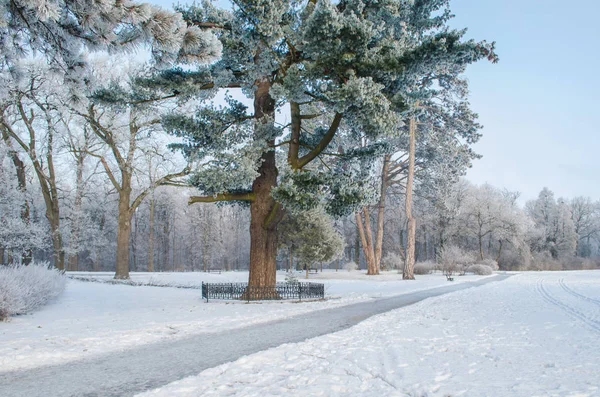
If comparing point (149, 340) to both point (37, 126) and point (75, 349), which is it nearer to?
point (75, 349)

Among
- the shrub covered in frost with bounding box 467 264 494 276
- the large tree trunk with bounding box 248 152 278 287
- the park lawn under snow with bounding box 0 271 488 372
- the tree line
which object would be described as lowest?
the shrub covered in frost with bounding box 467 264 494 276

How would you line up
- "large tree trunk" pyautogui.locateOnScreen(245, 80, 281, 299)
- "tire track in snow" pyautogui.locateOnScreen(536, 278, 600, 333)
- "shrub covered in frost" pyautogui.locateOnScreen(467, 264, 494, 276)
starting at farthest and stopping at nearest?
"shrub covered in frost" pyautogui.locateOnScreen(467, 264, 494, 276), "large tree trunk" pyautogui.locateOnScreen(245, 80, 281, 299), "tire track in snow" pyautogui.locateOnScreen(536, 278, 600, 333)

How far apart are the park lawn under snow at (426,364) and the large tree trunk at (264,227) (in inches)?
229

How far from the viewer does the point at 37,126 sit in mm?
24484

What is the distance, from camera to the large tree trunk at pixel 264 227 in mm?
14042

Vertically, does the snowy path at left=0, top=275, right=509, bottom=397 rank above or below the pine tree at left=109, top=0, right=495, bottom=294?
below

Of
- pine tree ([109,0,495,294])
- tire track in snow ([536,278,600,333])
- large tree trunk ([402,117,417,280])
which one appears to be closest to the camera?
tire track in snow ([536,278,600,333])

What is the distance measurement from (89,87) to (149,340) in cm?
492

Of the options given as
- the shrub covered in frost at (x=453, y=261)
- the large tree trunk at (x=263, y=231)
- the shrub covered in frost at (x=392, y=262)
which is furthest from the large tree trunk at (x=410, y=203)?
the shrub covered in frost at (x=392, y=262)

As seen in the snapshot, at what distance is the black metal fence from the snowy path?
4873 mm

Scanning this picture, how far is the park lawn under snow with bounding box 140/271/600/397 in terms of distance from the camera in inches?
175

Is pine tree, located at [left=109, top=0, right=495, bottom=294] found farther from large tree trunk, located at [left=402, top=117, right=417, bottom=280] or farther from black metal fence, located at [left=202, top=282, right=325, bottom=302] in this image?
large tree trunk, located at [left=402, top=117, right=417, bottom=280]

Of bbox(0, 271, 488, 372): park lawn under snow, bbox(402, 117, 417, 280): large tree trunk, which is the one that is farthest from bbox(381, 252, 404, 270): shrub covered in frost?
bbox(0, 271, 488, 372): park lawn under snow

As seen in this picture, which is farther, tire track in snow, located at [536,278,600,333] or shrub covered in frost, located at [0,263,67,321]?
shrub covered in frost, located at [0,263,67,321]
